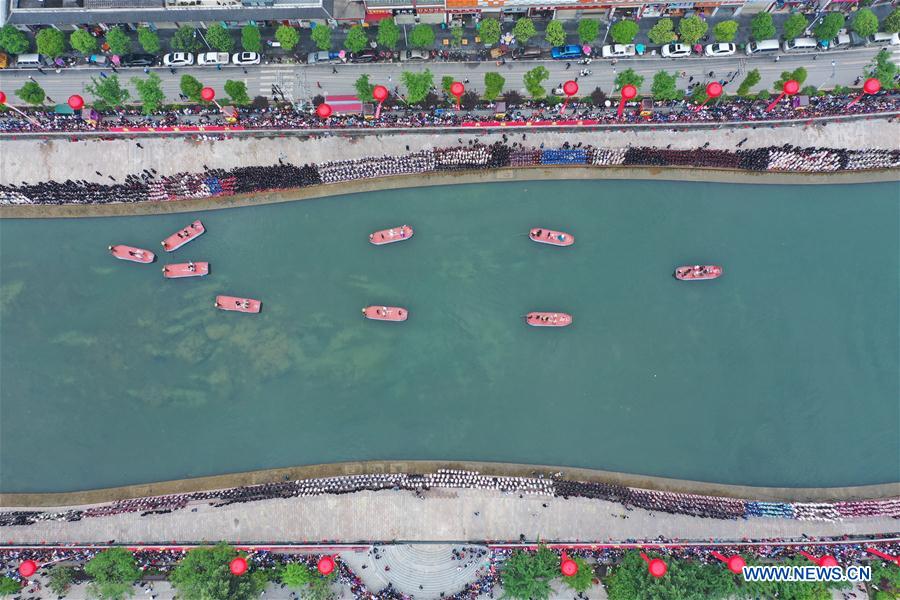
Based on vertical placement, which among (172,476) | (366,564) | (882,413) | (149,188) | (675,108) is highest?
(675,108)

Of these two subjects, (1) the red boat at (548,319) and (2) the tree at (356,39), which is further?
(1) the red boat at (548,319)

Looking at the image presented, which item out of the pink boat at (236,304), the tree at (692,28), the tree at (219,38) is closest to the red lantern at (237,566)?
the pink boat at (236,304)

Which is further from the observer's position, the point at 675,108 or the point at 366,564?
the point at 675,108

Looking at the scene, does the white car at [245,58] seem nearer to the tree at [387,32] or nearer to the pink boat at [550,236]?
the tree at [387,32]

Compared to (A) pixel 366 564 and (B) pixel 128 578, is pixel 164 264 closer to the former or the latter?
(B) pixel 128 578

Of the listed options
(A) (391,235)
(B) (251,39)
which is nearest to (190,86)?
(B) (251,39)

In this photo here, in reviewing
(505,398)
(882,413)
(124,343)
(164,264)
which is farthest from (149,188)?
(882,413)

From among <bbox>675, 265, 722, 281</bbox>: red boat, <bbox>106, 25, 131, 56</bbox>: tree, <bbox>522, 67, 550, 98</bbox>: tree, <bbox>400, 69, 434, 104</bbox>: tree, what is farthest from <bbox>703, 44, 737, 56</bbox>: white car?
<bbox>106, 25, 131, 56</bbox>: tree
